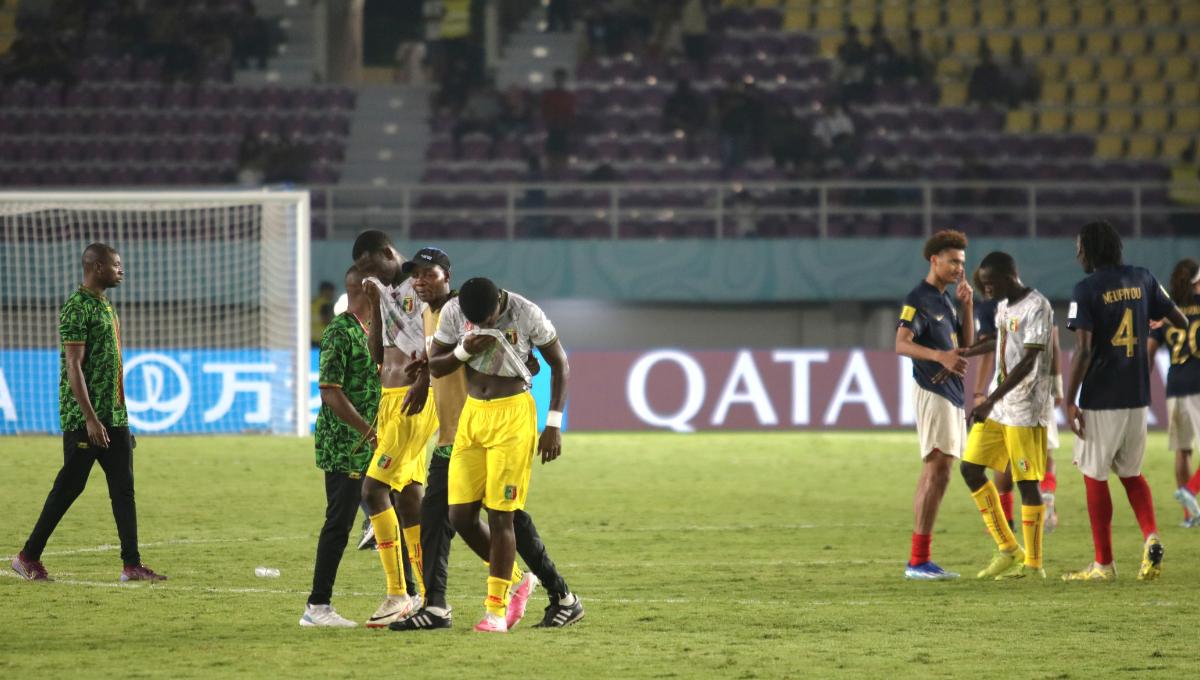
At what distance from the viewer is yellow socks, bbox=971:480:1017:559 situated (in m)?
10.1

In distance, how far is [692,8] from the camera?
31953 mm

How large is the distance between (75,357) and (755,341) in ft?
60.7

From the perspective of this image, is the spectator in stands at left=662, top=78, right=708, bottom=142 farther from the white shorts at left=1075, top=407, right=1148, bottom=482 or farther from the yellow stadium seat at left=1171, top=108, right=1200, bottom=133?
the white shorts at left=1075, top=407, right=1148, bottom=482

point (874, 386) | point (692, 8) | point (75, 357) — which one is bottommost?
point (874, 386)

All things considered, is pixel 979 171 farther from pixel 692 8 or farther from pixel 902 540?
pixel 902 540

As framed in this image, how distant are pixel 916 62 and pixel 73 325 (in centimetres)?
2317

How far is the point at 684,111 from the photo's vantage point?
2920cm

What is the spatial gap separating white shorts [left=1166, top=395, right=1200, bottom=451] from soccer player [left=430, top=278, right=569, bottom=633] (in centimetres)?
685

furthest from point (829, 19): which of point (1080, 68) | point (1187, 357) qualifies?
point (1187, 357)

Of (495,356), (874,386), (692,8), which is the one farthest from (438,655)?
(692,8)

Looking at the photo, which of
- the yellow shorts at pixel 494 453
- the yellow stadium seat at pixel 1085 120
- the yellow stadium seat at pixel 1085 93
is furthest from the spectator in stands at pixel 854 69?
the yellow shorts at pixel 494 453

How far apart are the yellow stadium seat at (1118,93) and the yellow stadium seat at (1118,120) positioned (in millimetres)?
507

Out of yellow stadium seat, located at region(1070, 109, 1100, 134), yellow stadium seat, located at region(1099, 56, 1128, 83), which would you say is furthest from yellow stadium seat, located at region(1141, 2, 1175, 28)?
yellow stadium seat, located at region(1070, 109, 1100, 134)

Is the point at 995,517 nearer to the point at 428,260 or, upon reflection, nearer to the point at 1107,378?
the point at 1107,378
